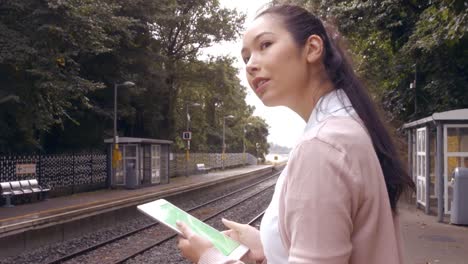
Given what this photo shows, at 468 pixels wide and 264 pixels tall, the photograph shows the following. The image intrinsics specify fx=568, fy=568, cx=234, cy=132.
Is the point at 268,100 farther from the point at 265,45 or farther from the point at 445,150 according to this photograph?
the point at 445,150

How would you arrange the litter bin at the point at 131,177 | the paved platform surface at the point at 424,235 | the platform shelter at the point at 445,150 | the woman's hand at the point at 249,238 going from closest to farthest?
1. the woman's hand at the point at 249,238
2. the paved platform surface at the point at 424,235
3. the platform shelter at the point at 445,150
4. the litter bin at the point at 131,177

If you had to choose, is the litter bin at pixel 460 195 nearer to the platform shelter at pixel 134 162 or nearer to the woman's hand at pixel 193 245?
the woman's hand at pixel 193 245

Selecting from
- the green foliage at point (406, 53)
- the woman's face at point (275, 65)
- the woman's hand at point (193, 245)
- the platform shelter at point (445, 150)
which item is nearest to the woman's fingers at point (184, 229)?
the woman's hand at point (193, 245)

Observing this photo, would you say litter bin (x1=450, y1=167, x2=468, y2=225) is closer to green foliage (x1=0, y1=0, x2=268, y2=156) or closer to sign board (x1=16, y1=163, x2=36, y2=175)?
green foliage (x1=0, y1=0, x2=268, y2=156)

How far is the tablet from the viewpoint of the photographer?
180 centimetres

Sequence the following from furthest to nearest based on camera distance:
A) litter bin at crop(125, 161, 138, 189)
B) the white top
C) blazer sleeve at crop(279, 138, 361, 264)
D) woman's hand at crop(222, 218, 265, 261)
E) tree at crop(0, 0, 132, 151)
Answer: litter bin at crop(125, 161, 138, 189) → tree at crop(0, 0, 132, 151) → woman's hand at crop(222, 218, 265, 261) → the white top → blazer sleeve at crop(279, 138, 361, 264)

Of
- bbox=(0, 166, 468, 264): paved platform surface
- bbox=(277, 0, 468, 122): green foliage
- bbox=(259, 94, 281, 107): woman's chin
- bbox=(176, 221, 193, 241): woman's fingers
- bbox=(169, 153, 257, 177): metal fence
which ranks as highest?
bbox=(277, 0, 468, 122): green foliage

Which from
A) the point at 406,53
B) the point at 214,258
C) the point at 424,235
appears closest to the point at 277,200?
the point at 214,258

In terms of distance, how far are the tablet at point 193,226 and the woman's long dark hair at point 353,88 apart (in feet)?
1.73

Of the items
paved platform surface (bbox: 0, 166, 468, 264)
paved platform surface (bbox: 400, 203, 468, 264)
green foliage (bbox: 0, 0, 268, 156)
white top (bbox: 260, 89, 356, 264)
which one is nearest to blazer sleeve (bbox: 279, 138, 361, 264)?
white top (bbox: 260, 89, 356, 264)

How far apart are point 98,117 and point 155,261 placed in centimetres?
2118

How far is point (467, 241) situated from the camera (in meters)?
10.9

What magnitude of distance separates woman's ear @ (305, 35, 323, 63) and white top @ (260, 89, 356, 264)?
11 cm

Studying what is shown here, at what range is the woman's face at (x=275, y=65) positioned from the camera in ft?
5.47
